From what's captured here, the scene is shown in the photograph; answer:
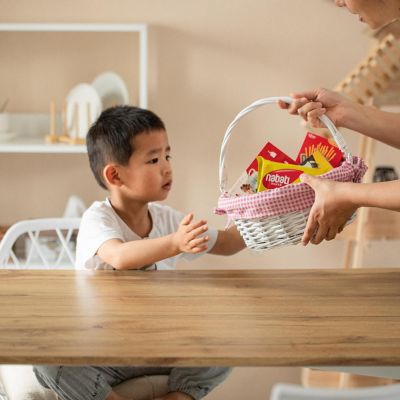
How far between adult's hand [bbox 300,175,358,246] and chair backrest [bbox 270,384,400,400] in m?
0.62

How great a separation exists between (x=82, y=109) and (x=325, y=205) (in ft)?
5.20

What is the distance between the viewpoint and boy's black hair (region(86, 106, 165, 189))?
2.06 m

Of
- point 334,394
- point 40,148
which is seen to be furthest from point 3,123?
point 334,394

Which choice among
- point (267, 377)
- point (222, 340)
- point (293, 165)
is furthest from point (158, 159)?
point (267, 377)

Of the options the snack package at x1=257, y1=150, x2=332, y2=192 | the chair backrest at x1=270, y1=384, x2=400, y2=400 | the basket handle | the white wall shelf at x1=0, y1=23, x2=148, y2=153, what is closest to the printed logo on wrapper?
the snack package at x1=257, y1=150, x2=332, y2=192

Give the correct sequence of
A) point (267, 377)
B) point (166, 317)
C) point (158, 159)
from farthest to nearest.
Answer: point (267, 377) < point (158, 159) < point (166, 317)

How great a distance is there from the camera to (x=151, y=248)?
1.79 metres

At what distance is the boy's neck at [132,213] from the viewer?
2098 millimetres

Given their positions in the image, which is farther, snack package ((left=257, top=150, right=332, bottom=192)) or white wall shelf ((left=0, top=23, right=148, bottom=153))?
white wall shelf ((left=0, top=23, right=148, bottom=153))

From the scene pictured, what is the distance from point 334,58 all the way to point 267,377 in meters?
1.40

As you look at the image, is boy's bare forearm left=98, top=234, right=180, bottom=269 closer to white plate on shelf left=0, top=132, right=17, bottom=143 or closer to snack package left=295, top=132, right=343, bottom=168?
snack package left=295, top=132, right=343, bottom=168

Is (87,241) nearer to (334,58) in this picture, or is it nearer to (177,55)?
(177,55)

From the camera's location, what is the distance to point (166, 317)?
1.47 meters

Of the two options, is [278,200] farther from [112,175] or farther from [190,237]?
[112,175]
